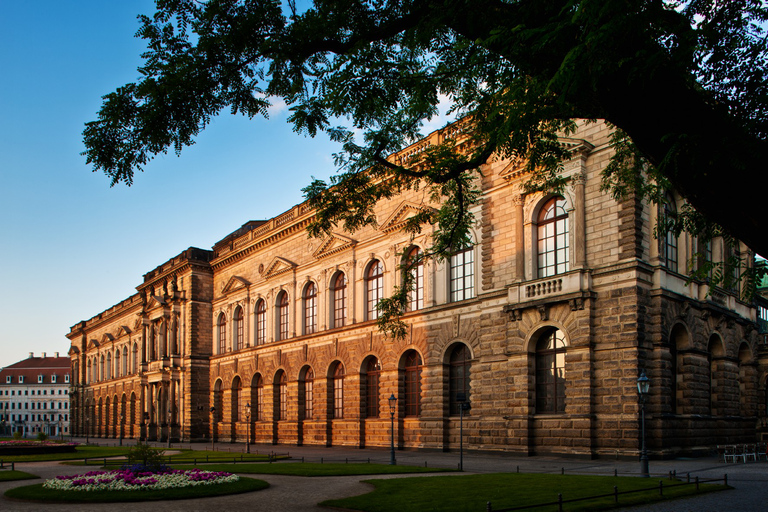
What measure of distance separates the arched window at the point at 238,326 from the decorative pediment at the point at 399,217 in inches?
767

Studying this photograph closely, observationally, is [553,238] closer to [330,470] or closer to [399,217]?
[399,217]

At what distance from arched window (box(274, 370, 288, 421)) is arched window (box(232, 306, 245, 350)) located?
6.41 metres

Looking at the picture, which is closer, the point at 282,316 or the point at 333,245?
the point at 333,245

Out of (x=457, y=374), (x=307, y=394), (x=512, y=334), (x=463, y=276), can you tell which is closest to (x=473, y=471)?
(x=512, y=334)

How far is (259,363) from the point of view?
47.5m

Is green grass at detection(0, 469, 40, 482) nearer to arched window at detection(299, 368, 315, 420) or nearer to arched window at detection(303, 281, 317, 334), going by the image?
arched window at detection(299, 368, 315, 420)

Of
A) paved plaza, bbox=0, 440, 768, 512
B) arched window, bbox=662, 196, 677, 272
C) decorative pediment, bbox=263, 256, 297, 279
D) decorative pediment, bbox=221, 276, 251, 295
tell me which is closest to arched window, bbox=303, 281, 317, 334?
decorative pediment, bbox=263, 256, 297, 279

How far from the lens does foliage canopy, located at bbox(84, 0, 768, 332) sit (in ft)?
22.7

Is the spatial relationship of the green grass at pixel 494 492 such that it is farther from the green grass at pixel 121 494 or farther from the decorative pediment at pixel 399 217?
the decorative pediment at pixel 399 217

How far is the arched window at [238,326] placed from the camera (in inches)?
2014

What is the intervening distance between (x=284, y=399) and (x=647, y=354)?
87.1 ft

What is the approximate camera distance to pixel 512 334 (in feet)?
91.7

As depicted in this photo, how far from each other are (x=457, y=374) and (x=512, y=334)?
4599mm

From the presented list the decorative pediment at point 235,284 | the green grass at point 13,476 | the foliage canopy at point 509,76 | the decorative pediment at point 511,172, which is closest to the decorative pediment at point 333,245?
the decorative pediment at point 235,284
